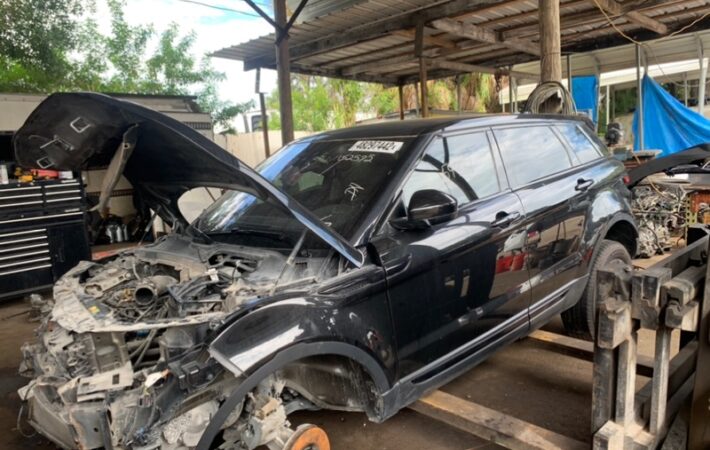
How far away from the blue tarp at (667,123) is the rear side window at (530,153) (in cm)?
886

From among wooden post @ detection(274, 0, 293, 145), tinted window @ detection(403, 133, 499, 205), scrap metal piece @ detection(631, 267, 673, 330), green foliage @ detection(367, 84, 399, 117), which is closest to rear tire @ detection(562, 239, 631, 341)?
tinted window @ detection(403, 133, 499, 205)

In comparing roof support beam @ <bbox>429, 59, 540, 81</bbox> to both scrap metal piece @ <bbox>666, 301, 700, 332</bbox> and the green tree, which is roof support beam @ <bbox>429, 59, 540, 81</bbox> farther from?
the green tree

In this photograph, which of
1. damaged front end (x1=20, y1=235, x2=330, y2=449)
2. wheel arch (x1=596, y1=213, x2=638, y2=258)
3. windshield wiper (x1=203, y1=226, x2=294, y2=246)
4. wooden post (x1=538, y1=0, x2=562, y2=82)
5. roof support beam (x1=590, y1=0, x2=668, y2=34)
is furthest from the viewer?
roof support beam (x1=590, y1=0, x2=668, y2=34)

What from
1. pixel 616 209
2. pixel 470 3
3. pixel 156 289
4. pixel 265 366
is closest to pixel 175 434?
pixel 265 366

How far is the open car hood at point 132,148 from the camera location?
2082mm

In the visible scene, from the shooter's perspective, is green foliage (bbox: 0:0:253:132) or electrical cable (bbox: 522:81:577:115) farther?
green foliage (bbox: 0:0:253:132)

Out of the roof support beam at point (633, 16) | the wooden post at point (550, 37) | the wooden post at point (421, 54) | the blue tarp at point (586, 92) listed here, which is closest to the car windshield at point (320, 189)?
the wooden post at point (550, 37)

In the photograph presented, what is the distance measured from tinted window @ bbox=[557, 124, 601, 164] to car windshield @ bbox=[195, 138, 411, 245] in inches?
65.7

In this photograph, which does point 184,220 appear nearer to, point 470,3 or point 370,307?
point 370,307

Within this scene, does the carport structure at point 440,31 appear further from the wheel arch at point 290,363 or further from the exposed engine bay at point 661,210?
the wheel arch at point 290,363

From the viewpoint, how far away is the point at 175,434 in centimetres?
173

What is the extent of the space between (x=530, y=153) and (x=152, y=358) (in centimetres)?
264

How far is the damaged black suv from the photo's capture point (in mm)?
1852

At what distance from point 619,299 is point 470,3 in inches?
202
